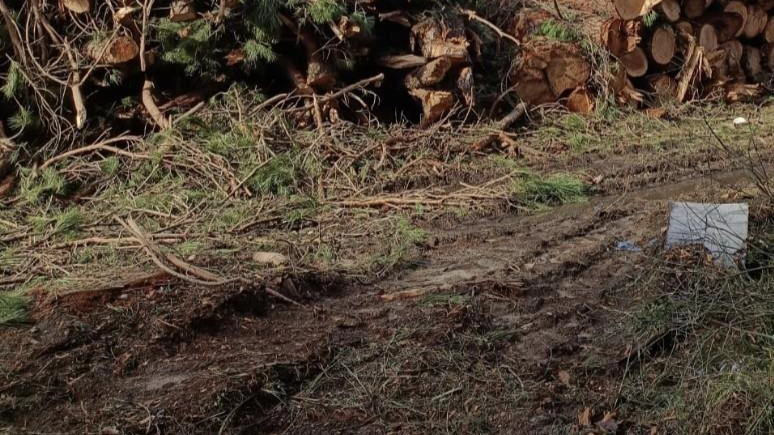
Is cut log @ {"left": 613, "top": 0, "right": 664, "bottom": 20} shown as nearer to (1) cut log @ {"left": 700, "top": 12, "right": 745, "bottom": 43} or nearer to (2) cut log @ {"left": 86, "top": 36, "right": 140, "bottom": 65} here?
(1) cut log @ {"left": 700, "top": 12, "right": 745, "bottom": 43}

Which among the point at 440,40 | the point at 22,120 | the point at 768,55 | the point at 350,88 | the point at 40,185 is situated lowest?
the point at 40,185

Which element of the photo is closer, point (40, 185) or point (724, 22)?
point (40, 185)

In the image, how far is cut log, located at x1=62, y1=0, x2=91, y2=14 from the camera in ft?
22.2

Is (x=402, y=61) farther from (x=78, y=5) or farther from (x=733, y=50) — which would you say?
(x=733, y=50)

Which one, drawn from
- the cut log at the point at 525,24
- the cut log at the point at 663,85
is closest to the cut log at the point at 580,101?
the cut log at the point at 525,24

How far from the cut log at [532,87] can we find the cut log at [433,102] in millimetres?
986

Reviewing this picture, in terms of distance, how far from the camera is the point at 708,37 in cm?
942

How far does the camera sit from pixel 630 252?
16.8 ft

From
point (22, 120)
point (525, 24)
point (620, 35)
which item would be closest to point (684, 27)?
point (620, 35)

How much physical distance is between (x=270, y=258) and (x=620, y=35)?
17.2 feet

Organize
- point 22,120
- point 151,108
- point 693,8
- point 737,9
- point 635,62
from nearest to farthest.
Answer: point 22,120
point 151,108
point 635,62
point 693,8
point 737,9

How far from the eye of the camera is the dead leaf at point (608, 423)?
3201 mm

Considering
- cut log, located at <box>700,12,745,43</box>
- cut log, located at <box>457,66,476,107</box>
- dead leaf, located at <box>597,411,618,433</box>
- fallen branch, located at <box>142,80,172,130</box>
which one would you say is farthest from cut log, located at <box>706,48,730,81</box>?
dead leaf, located at <box>597,411,618,433</box>

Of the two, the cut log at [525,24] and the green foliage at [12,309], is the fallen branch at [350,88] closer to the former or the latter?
the cut log at [525,24]
